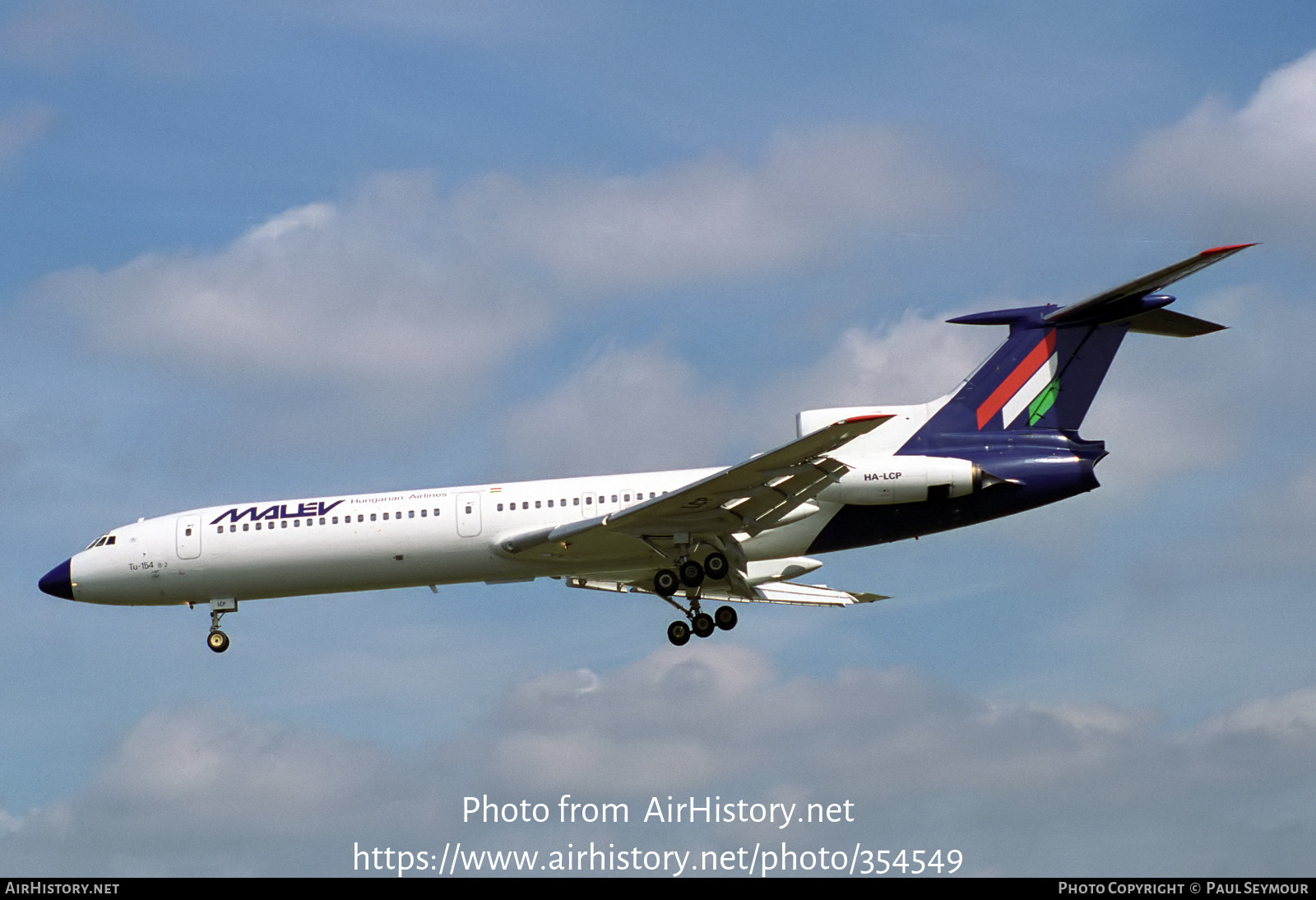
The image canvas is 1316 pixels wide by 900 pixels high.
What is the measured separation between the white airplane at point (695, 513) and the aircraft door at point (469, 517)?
38 mm

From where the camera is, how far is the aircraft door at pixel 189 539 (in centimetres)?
3528

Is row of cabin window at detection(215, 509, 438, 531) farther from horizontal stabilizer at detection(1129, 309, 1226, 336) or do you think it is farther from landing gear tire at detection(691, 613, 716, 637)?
horizontal stabilizer at detection(1129, 309, 1226, 336)

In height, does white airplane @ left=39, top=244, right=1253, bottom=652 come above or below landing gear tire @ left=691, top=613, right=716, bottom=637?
above

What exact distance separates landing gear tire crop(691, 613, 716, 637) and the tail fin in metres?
6.08

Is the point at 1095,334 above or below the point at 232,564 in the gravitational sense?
above

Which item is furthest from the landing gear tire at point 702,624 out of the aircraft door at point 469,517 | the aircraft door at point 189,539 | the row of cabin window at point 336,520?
the aircraft door at point 189,539

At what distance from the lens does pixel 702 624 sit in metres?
35.8

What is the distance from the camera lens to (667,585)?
35.1 meters

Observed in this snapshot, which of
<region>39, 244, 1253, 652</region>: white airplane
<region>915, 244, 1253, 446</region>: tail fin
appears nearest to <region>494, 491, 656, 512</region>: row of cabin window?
<region>39, 244, 1253, 652</region>: white airplane

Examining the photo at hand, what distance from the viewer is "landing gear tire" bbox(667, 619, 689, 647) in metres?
36.2

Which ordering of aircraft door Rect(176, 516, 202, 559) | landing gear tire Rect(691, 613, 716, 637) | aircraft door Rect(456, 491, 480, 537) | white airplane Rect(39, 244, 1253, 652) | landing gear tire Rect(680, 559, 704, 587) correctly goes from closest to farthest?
white airplane Rect(39, 244, 1253, 652), aircraft door Rect(456, 491, 480, 537), landing gear tire Rect(680, 559, 704, 587), aircraft door Rect(176, 516, 202, 559), landing gear tire Rect(691, 613, 716, 637)
